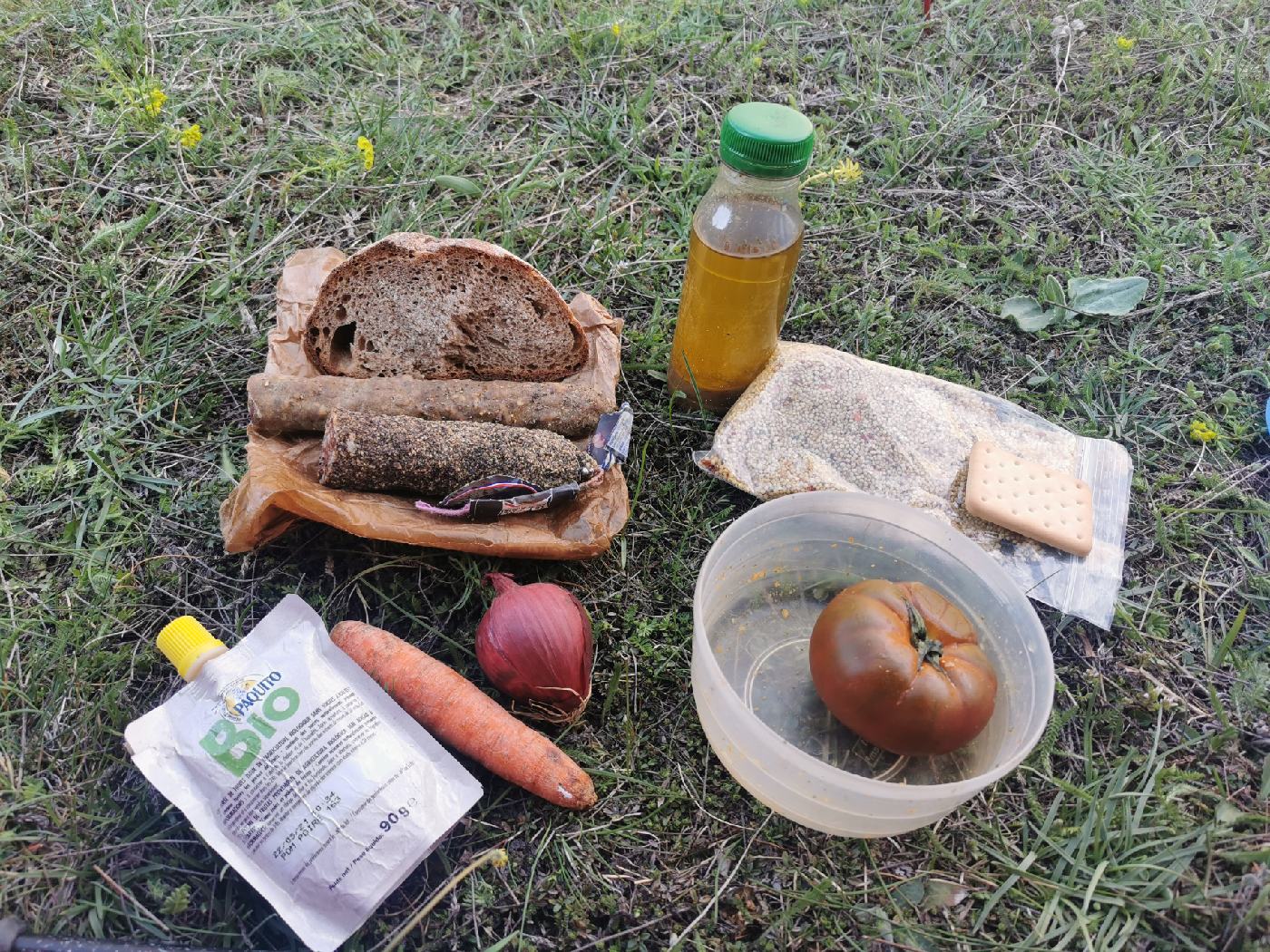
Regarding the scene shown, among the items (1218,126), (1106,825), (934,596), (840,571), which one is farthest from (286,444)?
(1218,126)

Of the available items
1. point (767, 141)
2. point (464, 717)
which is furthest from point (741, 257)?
point (464, 717)

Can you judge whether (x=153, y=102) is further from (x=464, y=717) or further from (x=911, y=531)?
(x=911, y=531)

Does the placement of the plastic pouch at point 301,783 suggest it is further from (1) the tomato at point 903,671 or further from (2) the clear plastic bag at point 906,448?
(2) the clear plastic bag at point 906,448

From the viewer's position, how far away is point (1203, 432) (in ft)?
8.41

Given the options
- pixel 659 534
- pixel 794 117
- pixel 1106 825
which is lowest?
pixel 1106 825

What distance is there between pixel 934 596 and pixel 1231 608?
0.99m

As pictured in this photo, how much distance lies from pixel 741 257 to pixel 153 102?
246 cm

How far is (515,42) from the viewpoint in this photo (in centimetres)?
374

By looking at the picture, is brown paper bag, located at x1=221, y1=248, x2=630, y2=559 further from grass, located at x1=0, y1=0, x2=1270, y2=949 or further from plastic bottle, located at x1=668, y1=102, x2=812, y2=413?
plastic bottle, located at x1=668, y1=102, x2=812, y2=413

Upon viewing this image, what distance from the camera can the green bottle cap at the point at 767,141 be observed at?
1.88 m

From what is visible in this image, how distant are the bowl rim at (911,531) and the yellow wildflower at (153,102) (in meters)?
2.75

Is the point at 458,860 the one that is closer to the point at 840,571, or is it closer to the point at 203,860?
the point at 203,860

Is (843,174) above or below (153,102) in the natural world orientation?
below

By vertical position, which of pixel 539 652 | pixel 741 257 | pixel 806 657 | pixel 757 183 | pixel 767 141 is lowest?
pixel 806 657
